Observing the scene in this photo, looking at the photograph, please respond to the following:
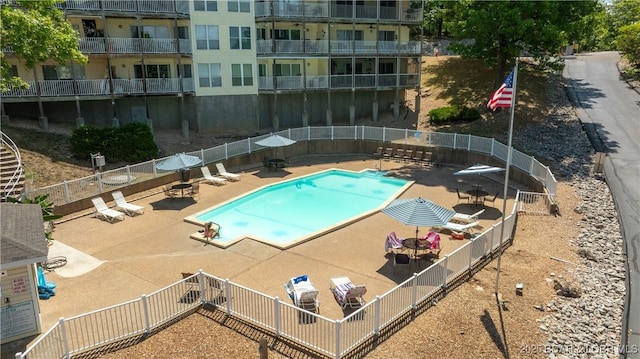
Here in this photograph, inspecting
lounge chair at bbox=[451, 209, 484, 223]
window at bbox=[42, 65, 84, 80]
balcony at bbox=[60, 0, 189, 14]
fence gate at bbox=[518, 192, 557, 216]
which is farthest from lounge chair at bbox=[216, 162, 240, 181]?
fence gate at bbox=[518, 192, 557, 216]

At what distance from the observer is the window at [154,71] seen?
31.8m

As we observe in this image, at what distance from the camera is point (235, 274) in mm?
13953

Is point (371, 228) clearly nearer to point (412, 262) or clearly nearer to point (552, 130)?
point (412, 262)

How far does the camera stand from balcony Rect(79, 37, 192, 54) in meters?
28.2

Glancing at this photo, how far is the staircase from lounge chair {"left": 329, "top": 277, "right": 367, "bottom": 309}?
1261 centimetres

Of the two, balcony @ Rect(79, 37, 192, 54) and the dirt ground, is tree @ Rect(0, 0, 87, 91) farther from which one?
the dirt ground

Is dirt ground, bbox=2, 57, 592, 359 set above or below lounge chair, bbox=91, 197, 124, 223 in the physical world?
below

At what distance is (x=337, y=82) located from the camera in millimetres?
→ 35250

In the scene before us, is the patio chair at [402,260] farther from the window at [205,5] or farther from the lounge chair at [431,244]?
the window at [205,5]

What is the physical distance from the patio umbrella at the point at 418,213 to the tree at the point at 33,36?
18.4 m

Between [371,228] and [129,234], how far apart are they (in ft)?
32.0

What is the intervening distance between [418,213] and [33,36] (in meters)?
19.9

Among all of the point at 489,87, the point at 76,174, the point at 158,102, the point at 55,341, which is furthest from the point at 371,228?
the point at 489,87

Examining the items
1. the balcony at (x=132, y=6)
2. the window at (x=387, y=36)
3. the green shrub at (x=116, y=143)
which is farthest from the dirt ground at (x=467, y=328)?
the window at (x=387, y=36)
